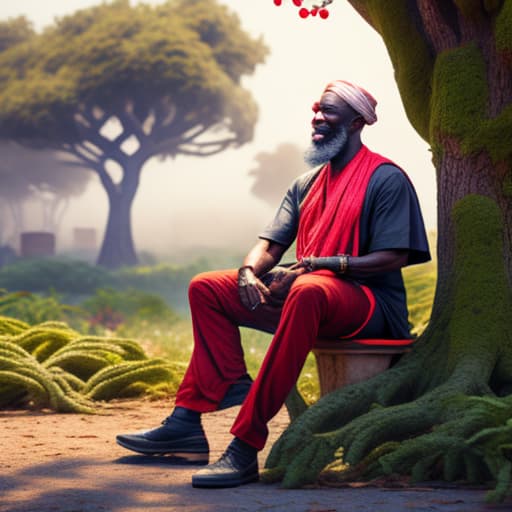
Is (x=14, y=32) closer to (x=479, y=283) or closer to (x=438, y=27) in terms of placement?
(x=438, y=27)

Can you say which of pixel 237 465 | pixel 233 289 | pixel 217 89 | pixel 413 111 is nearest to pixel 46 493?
pixel 237 465

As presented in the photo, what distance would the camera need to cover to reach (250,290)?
181 inches

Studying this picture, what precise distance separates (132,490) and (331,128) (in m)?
2.06

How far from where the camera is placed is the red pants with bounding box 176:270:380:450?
407cm

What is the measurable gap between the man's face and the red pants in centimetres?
68

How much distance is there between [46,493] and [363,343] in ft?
5.34

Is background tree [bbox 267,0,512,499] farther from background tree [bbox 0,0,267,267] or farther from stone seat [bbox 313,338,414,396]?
background tree [bbox 0,0,267,267]

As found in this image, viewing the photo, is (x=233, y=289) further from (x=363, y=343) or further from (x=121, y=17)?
(x=121, y=17)

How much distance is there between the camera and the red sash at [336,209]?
460cm

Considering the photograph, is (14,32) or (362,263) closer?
(362,263)

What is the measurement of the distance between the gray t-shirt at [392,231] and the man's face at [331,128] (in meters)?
0.26

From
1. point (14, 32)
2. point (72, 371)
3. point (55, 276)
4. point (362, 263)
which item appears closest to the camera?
point (362, 263)

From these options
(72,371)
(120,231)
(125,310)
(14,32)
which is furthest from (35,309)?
(14,32)

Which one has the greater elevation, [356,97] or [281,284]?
[356,97]
